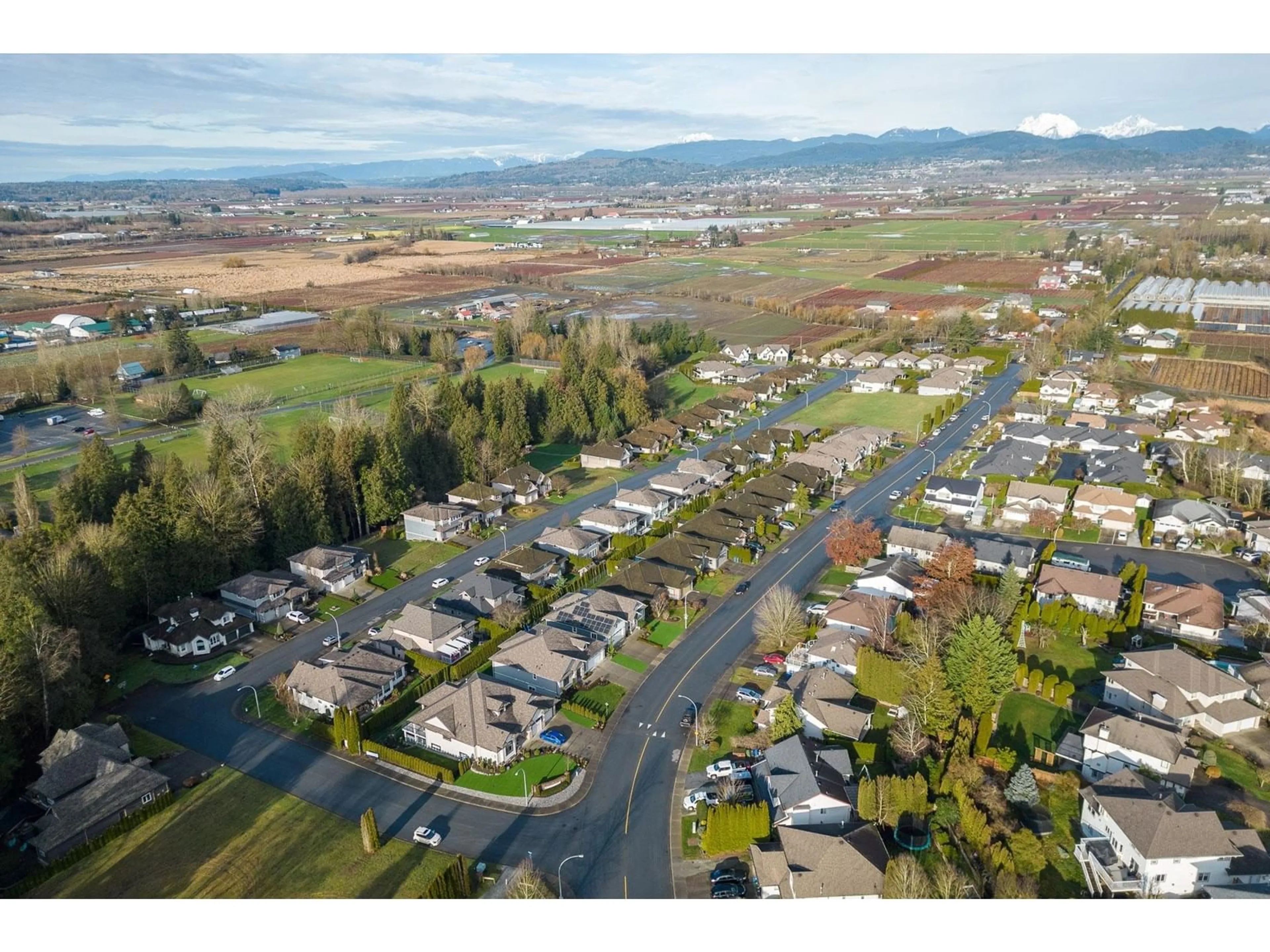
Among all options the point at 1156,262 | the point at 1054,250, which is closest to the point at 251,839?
the point at 1156,262

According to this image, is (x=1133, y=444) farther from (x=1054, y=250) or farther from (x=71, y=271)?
(x=71, y=271)

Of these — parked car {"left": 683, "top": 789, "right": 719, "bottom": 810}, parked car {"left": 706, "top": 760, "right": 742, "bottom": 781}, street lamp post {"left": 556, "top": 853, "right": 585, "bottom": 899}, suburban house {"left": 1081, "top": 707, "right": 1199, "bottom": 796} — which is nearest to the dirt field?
parked car {"left": 706, "top": 760, "right": 742, "bottom": 781}

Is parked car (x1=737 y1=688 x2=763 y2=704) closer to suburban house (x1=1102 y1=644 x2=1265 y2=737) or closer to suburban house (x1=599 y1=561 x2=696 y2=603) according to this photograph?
suburban house (x1=599 y1=561 x2=696 y2=603)

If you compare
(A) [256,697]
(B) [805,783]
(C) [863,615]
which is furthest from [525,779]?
(C) [863,615]

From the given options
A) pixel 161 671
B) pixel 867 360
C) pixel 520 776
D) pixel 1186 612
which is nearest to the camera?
pixel 520 776

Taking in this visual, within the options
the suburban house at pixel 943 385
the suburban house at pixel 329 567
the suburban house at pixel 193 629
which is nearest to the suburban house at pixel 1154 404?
the suburban house at pixel 943 385

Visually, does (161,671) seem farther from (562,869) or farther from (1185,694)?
(1185,694)
